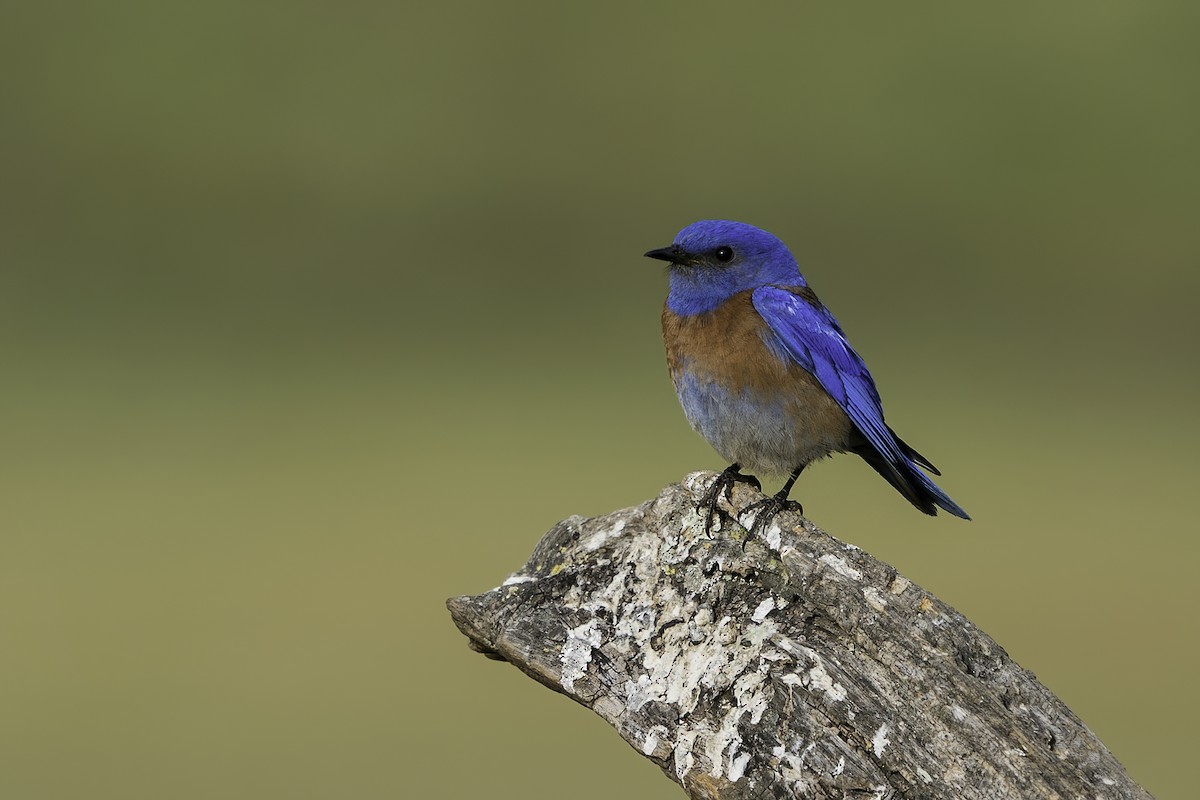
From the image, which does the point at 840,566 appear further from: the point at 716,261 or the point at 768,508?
the point at 716,261

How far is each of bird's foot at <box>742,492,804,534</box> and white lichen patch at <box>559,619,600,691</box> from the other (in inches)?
24.0

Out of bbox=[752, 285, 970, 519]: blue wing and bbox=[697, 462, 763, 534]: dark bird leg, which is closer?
bbox=[697, 462, 763, 534]: dark bird leg

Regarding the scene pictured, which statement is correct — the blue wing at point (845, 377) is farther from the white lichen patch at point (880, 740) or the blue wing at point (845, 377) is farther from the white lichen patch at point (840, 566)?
the white lichen patch at point (880, 740)

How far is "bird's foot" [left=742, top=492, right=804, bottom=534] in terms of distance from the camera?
4.17 meters

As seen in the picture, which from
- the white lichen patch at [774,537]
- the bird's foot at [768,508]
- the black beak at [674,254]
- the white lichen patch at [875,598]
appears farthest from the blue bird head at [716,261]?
the white lichen patch at [875,598]

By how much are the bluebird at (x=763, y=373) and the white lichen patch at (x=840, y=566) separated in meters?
1.05

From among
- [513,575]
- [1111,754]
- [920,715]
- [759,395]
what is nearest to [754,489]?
[759,395]

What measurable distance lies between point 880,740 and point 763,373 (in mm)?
1884

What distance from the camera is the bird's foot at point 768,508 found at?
13.7 ft

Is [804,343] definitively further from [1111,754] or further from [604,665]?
[1111,754]

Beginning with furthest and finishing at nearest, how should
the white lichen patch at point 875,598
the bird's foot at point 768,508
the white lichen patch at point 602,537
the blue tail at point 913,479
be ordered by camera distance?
the blue tail at point 913,479, the white lichen patch at point 602,537, the bird's foot at point 768,508, the white lichen patch at point 875,598

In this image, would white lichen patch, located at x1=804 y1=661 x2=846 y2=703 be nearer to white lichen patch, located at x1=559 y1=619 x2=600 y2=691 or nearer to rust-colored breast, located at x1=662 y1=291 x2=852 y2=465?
white lichen patch, located at x1=559 y1=619 x2=600 y2=691

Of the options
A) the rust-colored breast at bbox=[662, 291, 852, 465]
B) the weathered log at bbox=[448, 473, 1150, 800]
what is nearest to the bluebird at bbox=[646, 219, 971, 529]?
the rust-colored breast at bbox=[662, 291, 852, 465]

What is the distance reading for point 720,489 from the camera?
449 cm
